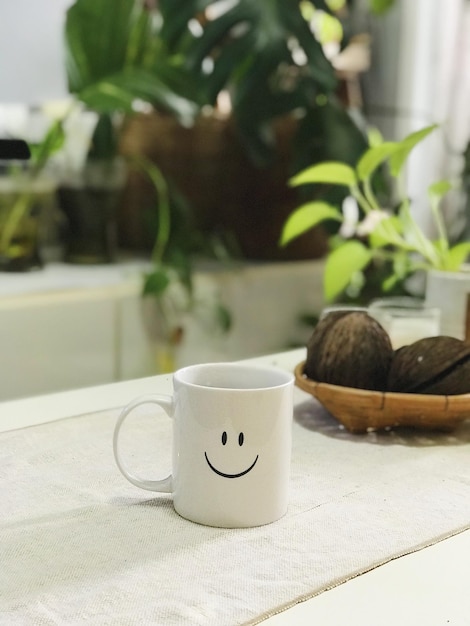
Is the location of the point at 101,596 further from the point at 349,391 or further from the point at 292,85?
the point at 292,85

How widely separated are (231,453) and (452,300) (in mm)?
480

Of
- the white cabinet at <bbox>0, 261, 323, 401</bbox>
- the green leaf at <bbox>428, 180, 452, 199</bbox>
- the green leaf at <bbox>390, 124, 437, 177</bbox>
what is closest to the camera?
the green leaf at <bbox>390, 124, 437, 177</bbox>

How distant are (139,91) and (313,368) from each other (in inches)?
37.3

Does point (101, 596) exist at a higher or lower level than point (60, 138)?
lower

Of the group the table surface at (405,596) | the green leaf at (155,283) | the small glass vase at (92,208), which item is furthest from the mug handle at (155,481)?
the small glass vase at (92,208)

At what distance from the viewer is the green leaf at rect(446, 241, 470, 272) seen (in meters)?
0.95

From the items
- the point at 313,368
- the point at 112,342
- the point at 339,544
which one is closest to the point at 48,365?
the point at 112,342

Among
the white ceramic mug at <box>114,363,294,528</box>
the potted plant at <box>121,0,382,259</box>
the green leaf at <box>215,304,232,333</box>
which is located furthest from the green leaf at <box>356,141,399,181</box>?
the green leaf at <box>215,304,232,333</box>

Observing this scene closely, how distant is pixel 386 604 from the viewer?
437 mm

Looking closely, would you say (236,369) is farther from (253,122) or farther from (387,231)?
(253,122)

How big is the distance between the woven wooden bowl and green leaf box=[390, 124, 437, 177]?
0.30 m

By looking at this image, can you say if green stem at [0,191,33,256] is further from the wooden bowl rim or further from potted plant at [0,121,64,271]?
the wooden bowl rim

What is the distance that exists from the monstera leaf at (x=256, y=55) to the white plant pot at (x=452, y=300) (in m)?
0.66

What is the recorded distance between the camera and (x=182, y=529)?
1.70 ft
